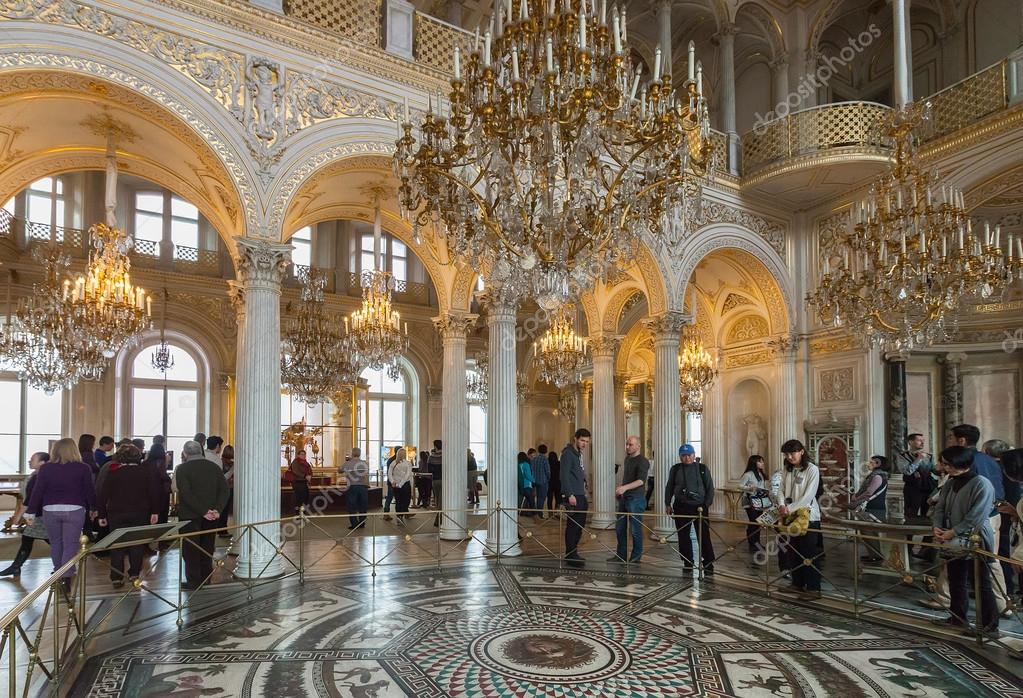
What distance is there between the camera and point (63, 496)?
6043 mm

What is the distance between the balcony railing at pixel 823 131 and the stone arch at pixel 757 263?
1.18m

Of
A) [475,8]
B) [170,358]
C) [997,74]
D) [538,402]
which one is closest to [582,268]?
[997,74]

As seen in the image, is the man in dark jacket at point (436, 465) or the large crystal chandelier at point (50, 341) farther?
the man in dark jacket at point (436, 465)

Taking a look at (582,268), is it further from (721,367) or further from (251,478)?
(721,367)

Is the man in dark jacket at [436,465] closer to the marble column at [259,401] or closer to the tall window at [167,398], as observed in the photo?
the marble column at [259,401]

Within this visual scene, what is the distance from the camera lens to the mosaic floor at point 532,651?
4.08m

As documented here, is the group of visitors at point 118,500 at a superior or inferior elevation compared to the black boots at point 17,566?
superior

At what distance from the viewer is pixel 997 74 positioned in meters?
9.53

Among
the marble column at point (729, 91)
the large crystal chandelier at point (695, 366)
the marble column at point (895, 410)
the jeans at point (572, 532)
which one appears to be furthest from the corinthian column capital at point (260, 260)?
the marble column at point (895, 410)

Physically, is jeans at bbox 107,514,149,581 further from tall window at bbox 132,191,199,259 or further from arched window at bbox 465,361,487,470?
arched window at bbox 465,361,487,470

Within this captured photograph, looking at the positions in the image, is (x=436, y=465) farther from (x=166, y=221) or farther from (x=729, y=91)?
(x=166, y=221)

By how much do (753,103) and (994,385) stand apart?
272 inches

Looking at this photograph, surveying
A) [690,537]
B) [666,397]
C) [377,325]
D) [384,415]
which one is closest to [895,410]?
[666,397]

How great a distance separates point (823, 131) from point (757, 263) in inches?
96.5
